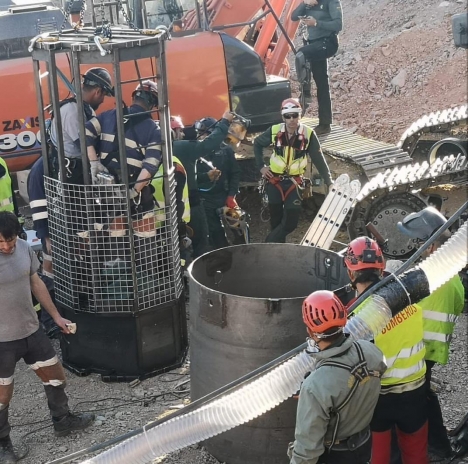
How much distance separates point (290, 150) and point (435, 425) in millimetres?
3976

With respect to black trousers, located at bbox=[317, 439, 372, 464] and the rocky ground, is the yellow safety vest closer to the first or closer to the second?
black trousers, located at bbox=[317, 439, 372, 464]

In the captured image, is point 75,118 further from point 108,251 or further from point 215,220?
point 215,220

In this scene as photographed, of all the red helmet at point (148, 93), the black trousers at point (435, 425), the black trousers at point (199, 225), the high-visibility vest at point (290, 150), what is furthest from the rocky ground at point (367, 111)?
the red helmet at point (148, 93)

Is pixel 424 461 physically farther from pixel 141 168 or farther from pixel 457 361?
pixel 141 168

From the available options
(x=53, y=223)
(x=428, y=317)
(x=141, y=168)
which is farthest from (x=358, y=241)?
(x=53, y=223)

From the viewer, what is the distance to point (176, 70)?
9.92 meters

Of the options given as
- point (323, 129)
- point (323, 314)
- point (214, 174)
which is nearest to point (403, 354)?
point (323, 314)

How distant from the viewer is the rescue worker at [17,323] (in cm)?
606

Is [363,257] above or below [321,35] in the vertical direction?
below

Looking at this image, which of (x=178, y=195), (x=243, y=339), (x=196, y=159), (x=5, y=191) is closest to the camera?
(x=243, y=339)

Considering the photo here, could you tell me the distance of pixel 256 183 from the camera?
1065 cm

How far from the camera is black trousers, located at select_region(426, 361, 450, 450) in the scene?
5938mm

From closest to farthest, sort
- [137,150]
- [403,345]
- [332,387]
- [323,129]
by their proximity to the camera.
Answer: [332,387] < [403,345] < [137,150] < [323,129]

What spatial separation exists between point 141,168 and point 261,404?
3.00 metres
